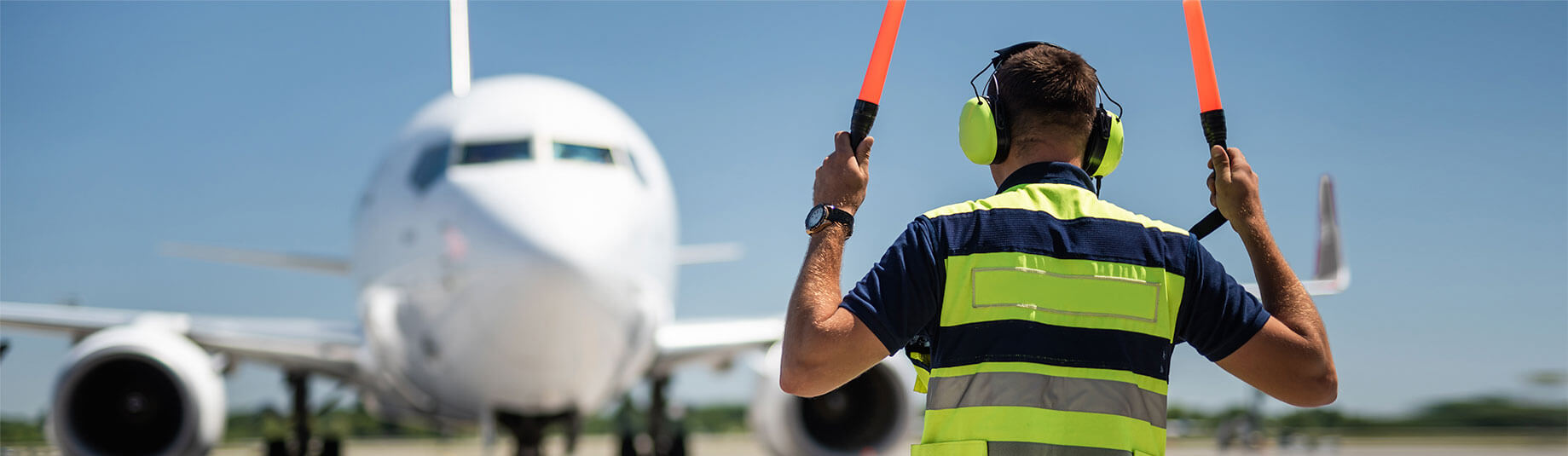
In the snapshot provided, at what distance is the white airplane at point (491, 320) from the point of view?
6.70 m

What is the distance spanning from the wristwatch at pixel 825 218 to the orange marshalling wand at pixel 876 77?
12cm

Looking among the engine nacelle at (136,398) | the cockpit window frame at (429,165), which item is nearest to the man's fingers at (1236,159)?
the cockpit window frame at (429,165)

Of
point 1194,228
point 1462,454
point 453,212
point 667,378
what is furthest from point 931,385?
point 1462,454

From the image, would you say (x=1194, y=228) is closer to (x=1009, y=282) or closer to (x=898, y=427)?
(x=1009, y=282)

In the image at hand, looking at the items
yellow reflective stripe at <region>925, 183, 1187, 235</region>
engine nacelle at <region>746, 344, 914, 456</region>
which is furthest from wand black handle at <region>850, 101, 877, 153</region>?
engine nacelle at <region>746, 344, 914, 456</region>

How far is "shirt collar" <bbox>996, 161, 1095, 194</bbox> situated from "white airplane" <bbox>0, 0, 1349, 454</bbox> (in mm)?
5156

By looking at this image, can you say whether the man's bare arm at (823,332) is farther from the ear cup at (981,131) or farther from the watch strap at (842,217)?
the ear cup at (981,131)

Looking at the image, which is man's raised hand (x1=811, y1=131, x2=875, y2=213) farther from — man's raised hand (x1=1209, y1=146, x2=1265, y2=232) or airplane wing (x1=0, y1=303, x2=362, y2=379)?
airplane wing (x1=0, y1=303, x2=362, y2=379)

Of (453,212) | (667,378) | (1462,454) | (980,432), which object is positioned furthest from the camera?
(1462,454)

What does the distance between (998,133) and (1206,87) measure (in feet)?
1.07

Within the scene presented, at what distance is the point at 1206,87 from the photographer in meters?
1.62

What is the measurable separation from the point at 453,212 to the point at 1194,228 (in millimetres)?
5880

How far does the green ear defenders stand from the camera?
5.07 ft

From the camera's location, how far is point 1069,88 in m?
1.53
